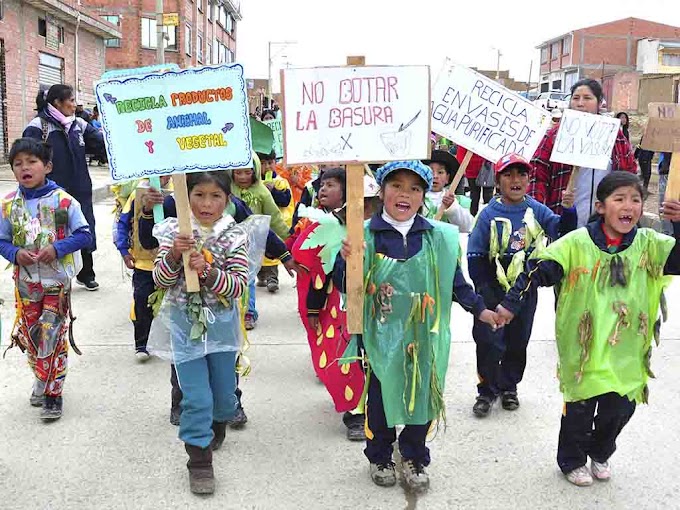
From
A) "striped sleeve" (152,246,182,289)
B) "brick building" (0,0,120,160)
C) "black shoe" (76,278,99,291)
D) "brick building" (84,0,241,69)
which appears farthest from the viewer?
"brick building" (84,0,241,69)

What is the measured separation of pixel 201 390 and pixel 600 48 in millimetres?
77398

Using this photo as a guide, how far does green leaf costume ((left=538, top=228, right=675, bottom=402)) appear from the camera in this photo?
309 centimetres

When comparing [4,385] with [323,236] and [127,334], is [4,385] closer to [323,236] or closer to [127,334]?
[127,334]

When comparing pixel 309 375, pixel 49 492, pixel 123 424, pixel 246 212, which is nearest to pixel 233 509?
pixel 49 492

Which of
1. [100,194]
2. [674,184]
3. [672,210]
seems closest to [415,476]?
[672,210]

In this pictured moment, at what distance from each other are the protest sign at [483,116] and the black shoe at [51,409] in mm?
2631

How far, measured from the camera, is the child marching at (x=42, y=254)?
12.4ft

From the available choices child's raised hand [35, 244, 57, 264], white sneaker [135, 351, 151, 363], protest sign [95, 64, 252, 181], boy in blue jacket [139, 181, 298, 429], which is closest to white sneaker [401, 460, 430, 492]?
boy in blue jacket [139, 181, 298, 429]

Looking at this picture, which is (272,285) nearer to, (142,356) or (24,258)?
Result: (142,356)

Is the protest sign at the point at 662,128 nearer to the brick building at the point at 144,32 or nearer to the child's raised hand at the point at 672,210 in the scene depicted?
the child's raised hand at the point at 672,210

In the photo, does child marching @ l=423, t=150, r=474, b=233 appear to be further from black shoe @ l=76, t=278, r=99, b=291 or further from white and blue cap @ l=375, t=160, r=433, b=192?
black shoe @ l=76, t=278, r=99, b=291

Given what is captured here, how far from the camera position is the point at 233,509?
301cm

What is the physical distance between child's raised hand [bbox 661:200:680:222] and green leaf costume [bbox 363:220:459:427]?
3.18ft

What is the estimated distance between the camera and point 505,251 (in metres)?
3.91
